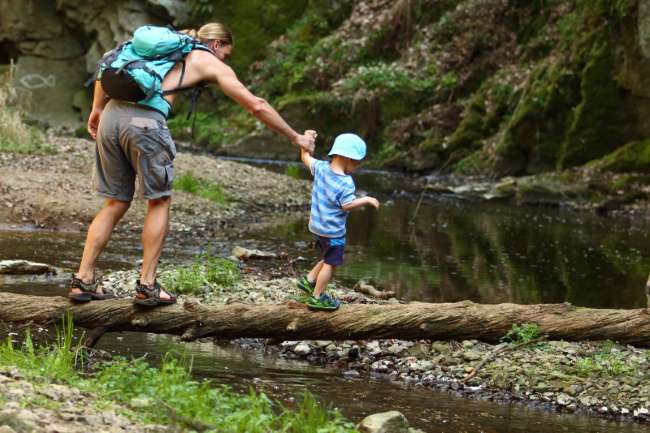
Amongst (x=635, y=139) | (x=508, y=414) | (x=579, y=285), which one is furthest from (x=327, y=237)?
(x=635, y=139)

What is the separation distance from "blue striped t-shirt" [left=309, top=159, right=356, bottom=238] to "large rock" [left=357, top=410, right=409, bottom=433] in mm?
2168

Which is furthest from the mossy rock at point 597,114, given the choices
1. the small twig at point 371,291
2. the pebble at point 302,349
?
the pebble at point 302,349

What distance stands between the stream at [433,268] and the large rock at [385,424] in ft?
2.82

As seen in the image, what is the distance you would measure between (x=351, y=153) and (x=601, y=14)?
55.0ft

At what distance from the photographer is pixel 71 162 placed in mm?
17438

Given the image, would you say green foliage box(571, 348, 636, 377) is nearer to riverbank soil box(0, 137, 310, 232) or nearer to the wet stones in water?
the wet stones in water

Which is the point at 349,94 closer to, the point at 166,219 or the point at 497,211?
the point at 497,211

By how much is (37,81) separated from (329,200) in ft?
94.2

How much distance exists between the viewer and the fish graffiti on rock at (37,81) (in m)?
34.1

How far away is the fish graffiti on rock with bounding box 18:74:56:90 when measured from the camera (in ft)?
112

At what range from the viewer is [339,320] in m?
7.51

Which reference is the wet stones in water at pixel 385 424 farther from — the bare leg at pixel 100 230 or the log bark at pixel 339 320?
the bare leg at pixel 100 230

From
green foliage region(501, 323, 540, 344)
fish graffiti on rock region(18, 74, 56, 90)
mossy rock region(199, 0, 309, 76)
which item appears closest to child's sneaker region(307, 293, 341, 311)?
green foliage region(501, 323, 540, 344)

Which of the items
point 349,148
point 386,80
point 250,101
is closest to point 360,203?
point 349,148
